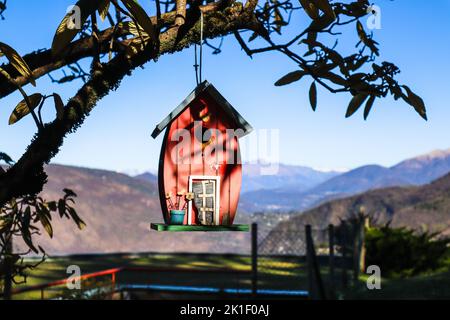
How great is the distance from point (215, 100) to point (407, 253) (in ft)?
39.6

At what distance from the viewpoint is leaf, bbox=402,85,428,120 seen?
10.8 feet

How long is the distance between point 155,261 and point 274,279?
4.23 metres

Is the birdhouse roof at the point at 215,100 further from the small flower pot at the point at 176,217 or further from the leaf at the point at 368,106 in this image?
the leaf at the point at 368,106

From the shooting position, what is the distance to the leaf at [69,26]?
1877 mm

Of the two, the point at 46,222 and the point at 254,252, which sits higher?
the point at 254,252

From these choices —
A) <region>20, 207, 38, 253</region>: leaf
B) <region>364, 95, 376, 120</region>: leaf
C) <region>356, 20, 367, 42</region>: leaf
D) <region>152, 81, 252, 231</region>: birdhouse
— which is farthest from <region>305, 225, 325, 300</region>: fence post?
<region>152, 81, 252, 231</region>: birdhouse

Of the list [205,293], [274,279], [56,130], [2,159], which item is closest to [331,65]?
[56,130]

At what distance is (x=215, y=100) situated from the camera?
364 cm

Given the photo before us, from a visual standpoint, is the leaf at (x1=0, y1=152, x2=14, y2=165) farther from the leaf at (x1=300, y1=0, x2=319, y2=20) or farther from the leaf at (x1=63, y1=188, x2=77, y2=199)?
the leaf at (x1=300, y1=0, x2=319, y2=20)

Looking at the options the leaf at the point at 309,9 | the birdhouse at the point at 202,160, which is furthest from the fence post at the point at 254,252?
the leaf at the point at 309,9

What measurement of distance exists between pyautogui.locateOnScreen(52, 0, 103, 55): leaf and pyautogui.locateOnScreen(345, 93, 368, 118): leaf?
2092 millimetres

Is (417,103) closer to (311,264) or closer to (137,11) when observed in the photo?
(137,11)

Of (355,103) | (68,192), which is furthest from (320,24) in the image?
(68,192)

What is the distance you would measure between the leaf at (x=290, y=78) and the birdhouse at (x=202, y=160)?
32 centimetres
